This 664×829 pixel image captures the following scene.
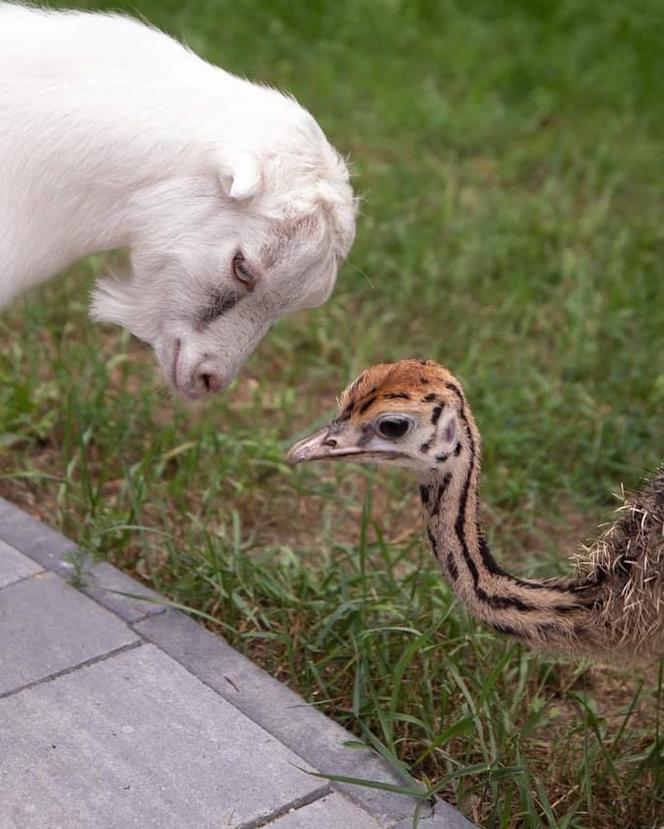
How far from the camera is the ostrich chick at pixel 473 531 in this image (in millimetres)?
3223

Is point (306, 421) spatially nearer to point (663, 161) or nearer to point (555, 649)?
point (555, 649)

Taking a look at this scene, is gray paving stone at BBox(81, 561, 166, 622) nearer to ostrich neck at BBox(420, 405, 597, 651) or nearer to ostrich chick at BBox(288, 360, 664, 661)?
ostrich chick at BBox(288, 360, 664, 661)

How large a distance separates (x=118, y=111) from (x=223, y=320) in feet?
2.11

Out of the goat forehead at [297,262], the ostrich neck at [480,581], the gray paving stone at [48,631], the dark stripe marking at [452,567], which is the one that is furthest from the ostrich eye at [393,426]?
the gray paving stone at [48,631]

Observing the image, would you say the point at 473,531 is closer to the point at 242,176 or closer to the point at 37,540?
the point at 242,176

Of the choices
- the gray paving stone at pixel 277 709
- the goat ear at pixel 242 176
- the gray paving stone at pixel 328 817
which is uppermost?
the goat ear at pixel 242 176

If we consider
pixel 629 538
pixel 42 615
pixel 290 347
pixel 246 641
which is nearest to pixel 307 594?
pixel 246 641

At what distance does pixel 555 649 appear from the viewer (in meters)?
3.36

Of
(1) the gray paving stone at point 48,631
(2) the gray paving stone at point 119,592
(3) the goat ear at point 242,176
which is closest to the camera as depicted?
(3) the goat ear at point 242,176

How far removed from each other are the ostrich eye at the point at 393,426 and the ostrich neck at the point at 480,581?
15 centimetres

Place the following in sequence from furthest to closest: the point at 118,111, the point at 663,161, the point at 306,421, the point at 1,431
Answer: the point at 663,161 < the point at 306,421 < the point at 1,431 < the point at 118,111

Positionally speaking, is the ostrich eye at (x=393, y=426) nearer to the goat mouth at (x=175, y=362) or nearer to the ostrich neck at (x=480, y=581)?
the ostrich neck at (x=480, y=581)

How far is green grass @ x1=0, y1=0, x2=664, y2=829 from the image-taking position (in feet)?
12.2

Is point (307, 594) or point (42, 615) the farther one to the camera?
point (307, 594)
